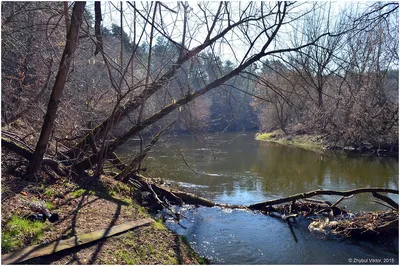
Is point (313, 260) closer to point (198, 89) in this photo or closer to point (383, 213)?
point (383, 213)

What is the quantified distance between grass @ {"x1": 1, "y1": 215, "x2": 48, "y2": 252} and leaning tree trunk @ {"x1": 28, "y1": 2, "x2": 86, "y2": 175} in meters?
1.85

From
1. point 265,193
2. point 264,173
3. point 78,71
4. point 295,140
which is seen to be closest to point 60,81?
point 78,71

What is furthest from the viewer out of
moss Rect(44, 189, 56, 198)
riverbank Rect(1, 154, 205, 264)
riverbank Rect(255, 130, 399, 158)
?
riverbank Rect(255, 130, 399, 158)

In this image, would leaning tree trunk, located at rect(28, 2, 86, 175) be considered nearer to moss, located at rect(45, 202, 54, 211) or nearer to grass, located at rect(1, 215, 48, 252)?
moss, located at rect(45, 202, 54, 211)

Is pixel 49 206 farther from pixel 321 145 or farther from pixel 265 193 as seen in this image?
pixel 321 145

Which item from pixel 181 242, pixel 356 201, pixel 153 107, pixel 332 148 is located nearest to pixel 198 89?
pixel 153 107

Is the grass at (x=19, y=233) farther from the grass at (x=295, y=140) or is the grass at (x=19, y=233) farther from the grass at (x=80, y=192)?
the grass at (x=295, y=140)

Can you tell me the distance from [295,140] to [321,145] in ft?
11.4

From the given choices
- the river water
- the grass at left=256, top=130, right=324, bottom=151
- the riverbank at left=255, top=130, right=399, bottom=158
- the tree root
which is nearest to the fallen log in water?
the river water

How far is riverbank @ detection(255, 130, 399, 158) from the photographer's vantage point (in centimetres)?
1947

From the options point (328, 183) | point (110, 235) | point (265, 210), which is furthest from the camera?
point (328, 183)

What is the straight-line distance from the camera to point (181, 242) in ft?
18.4

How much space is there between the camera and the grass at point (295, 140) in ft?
79.2

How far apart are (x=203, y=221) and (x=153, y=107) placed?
11.5ft
